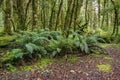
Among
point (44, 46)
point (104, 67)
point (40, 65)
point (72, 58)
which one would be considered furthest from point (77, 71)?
point (44, 46)

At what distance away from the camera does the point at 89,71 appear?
25.3 feet

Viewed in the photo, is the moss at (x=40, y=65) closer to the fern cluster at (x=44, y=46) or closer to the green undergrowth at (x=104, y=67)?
the fern cluster at (x=44, y=46)

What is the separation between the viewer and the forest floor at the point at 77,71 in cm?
692

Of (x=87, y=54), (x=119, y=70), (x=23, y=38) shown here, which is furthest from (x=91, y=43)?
(x=23, y=38)

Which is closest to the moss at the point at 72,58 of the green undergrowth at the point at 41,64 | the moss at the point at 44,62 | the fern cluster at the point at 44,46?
the green undergrowth at the point at 41,64

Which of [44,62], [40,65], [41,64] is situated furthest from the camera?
[44,62]

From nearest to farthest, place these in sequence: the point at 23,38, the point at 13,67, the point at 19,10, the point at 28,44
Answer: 1. the point at 13,67
2. the point at 28,44
3. the point at 23,38
4. the point at 19,10

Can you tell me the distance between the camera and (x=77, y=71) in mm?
7621

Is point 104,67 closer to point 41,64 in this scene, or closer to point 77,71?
point 77,71

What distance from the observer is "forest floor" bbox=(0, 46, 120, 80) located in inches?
272

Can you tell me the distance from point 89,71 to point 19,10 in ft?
25.5

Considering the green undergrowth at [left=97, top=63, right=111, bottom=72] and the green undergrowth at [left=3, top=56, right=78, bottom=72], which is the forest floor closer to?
the green undergrowth at [left=97, top=63, right=111, bottom=72]

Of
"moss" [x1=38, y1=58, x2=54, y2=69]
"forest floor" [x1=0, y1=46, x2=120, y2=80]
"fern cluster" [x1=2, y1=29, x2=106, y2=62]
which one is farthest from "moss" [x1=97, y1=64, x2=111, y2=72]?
"moss" [x1=38, y1=58, x2=54, y2=69]

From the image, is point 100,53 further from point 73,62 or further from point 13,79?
point 13,79
